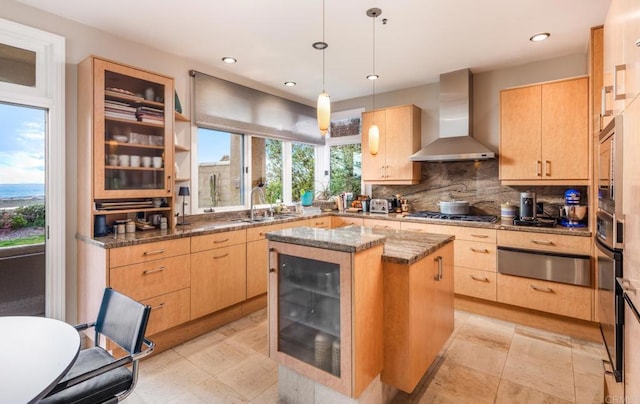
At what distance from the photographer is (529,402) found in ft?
6.38

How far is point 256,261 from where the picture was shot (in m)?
3.29

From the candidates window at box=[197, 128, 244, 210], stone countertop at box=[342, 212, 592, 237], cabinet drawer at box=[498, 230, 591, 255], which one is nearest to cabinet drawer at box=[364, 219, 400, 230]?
stone countertop at box=[342, 212, 592, 237]

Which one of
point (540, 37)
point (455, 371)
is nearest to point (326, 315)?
point (455, 371)

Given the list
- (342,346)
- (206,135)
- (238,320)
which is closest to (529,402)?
(342,346)

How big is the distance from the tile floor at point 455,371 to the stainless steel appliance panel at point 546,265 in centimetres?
54

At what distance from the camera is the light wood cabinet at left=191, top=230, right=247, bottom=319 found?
2.76 meters

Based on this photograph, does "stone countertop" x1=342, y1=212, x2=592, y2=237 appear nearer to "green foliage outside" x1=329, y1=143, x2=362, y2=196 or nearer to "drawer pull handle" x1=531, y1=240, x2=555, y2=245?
"drawer pull handle" x1=531, y1=240, x2=555, y2=245

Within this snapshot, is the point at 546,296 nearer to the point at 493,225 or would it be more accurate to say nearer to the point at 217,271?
the point at 493,225

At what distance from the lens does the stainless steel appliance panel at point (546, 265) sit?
8.84ft

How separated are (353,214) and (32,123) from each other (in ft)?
10.9

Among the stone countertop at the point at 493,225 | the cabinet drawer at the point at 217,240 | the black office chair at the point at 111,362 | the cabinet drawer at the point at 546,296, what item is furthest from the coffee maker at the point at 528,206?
the black office chair at the point at 111,362

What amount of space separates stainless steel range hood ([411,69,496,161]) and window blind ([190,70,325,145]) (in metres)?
1.80

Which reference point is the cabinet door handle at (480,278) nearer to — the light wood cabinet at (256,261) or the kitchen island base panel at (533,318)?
the kitchen island base panel at (533,318)

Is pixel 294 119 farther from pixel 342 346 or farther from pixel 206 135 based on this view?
pixel 342 346
